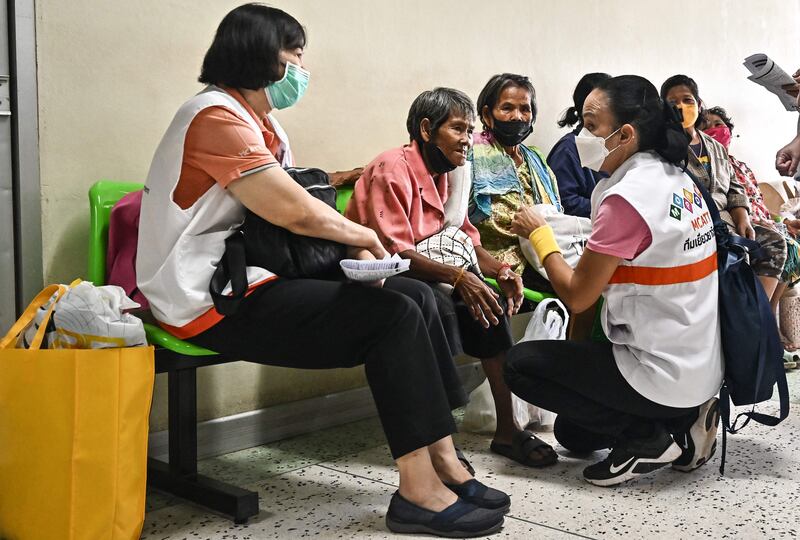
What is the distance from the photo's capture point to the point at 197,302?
1.98 metres

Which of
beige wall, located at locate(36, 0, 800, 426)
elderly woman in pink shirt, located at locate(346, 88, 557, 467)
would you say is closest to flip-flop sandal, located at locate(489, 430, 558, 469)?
elderly woman in pink shirt, located at locate(346, 88, 557, 467)

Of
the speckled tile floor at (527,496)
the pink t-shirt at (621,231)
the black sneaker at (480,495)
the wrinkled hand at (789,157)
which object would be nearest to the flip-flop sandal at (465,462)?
the speckled tile floor at (527,496)

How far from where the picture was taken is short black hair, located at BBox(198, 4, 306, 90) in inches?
82.7

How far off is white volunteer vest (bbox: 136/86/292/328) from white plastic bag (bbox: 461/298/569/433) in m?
1.26

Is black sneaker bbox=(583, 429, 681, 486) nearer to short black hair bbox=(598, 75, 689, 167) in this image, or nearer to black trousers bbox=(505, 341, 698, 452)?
black trousers bbox=(505, 341, 698, 452)

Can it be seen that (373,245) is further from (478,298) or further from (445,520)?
(445,520)

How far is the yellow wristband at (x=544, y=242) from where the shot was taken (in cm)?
249

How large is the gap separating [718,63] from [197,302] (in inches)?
196

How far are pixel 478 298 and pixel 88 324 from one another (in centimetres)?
120

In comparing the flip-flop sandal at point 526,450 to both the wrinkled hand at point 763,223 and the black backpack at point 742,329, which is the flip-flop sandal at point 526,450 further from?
the wrinkled hand at point 763,223

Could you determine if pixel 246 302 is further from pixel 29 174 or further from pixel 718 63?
pixel 718 63

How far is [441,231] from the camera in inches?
112

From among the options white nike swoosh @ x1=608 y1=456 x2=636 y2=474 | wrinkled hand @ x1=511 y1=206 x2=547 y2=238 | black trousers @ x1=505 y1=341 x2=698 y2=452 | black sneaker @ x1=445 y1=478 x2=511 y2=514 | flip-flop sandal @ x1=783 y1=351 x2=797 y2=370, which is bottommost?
flip-flop sandal @ x1=783 y1=351 x2=797 y2=370

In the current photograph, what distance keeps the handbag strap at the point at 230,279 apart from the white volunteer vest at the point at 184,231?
0.02 m
